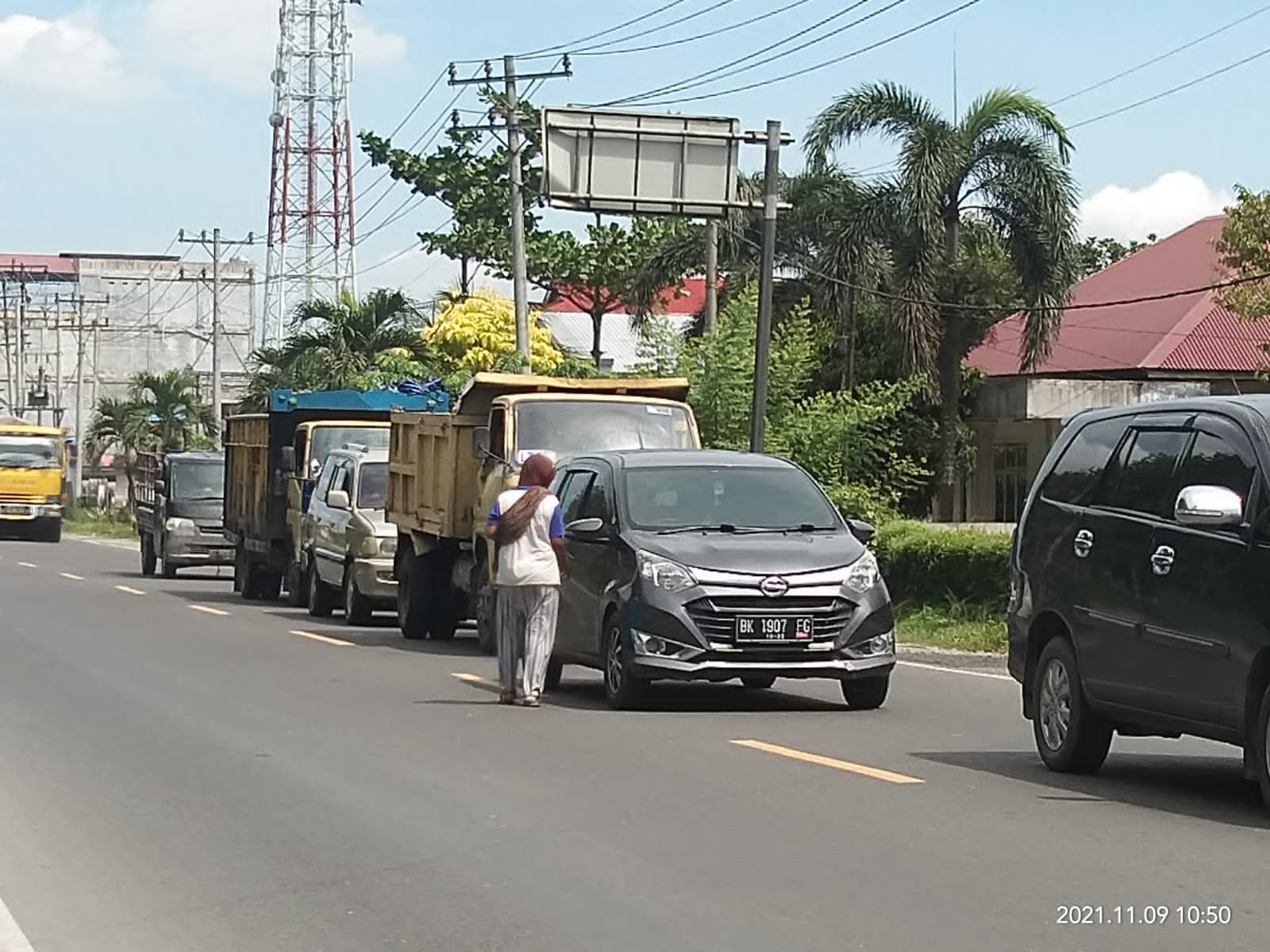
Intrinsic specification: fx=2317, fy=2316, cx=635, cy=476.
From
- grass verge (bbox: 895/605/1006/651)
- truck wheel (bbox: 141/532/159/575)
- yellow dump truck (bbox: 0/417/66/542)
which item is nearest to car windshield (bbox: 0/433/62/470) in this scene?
yellow dump truck (bbox: 0/417/66/542)

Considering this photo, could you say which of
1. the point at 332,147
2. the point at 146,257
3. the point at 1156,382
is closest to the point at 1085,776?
the point at 1156,382

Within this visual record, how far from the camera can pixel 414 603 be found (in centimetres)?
2322

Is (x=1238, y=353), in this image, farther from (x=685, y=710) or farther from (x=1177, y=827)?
(x=1177, y=827)

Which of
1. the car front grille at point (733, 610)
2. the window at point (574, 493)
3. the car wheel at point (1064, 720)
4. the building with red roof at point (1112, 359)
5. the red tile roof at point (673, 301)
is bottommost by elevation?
the car wheel at point (1064, 720)

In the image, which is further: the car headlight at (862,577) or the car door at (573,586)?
the car door at (573,586)

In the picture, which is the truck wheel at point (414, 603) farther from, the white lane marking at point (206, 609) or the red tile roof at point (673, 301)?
the red tile roof at point (673, 301)

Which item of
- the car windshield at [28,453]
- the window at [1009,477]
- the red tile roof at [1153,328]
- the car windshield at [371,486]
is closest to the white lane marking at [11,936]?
the car windshield at [371,486]

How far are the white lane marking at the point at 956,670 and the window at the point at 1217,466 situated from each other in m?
8.03

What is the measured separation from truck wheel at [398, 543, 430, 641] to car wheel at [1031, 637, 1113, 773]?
11697 mm

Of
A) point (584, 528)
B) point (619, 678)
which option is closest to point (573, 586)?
point (584, 528)

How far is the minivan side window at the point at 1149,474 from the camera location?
436 inches

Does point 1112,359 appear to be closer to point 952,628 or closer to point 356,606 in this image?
point 952,628

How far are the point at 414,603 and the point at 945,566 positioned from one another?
592 cm

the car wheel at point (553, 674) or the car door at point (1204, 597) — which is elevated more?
the car door at point (1204, 597)
